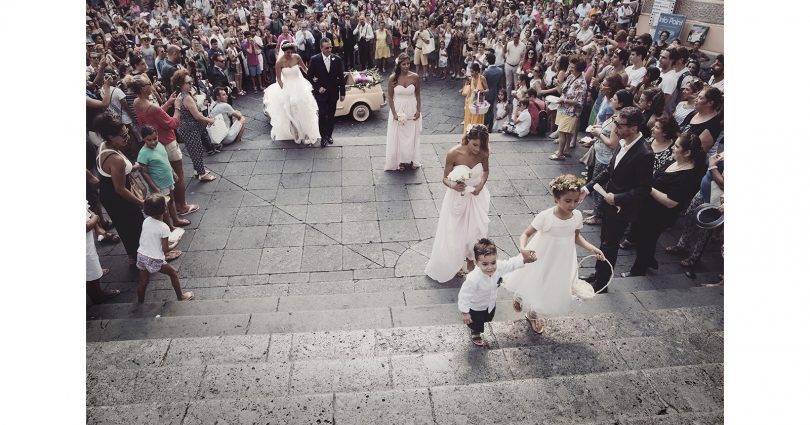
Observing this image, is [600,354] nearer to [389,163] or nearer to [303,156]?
[389,163]

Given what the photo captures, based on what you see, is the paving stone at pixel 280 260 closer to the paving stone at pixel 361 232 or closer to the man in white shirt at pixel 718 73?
the paving stone at pixel 361 232

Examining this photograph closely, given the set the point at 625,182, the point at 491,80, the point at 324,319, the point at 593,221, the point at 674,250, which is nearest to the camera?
the point at 324,319

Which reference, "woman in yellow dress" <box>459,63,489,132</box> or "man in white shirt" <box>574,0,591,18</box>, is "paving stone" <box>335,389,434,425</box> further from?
"man in white shirt" <box>574,0,591,18</box>

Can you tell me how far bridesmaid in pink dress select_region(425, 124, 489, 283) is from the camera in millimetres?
4684

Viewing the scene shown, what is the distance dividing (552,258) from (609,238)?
1.22 metres

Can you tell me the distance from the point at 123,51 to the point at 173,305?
29.8 ft

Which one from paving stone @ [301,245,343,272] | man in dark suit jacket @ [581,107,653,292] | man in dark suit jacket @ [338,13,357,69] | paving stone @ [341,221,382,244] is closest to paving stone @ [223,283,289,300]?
paving stone @ [301,245,343,272]

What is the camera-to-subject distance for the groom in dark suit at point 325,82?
8.16 m

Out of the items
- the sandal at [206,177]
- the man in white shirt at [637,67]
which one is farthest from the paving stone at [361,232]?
the man in white shirt at [637,67]

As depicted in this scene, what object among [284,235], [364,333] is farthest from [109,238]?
[364,333]

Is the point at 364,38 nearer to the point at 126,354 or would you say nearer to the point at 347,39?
the point at 347,39

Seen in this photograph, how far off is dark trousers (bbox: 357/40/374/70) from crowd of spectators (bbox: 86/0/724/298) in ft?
0.12

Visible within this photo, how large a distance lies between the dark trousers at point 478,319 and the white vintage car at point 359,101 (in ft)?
24.7

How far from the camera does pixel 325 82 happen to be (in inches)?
326
